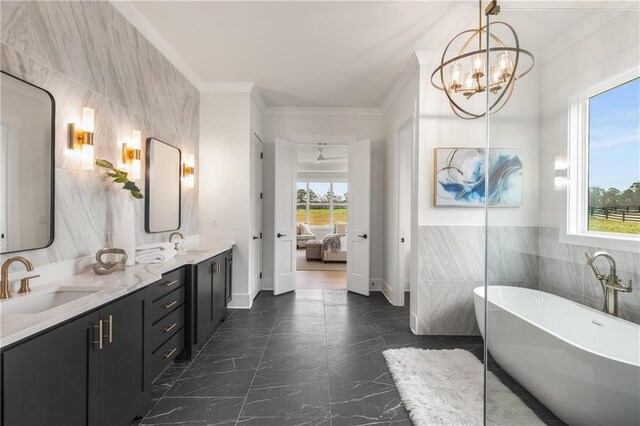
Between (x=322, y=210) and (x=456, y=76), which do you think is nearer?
(x=456, y=76)

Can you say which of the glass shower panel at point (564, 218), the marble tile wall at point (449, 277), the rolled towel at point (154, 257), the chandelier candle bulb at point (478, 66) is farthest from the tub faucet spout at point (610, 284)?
the rolled towel at point (154, 257)

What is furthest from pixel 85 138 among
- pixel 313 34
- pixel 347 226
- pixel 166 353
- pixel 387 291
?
pixel 387 291

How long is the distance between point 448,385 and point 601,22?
2.36 meters

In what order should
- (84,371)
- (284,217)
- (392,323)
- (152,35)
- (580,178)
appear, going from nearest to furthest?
(84,371)
(580,178)
(152,35)
(392,323)
(284,217)

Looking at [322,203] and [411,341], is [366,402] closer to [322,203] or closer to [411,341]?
[411,341]

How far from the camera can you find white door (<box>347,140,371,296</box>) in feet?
15.5

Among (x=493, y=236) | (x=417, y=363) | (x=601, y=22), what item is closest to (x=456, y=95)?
(x=601, y=22)

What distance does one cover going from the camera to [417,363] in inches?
102

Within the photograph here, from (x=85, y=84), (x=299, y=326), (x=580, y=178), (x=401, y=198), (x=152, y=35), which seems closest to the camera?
(x=580, y=178)

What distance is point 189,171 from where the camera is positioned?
3.68 m

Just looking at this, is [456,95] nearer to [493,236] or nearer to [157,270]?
[493,236]

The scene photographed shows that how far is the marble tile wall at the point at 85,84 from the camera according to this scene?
1.68 m

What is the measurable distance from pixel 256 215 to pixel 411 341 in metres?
2.63

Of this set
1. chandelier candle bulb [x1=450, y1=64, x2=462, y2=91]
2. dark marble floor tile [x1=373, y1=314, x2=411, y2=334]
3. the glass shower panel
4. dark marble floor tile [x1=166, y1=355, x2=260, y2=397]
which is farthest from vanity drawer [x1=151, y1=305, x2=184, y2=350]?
chandelier candle bulb [x1=450, y1=64, x2=462, y2=91]
